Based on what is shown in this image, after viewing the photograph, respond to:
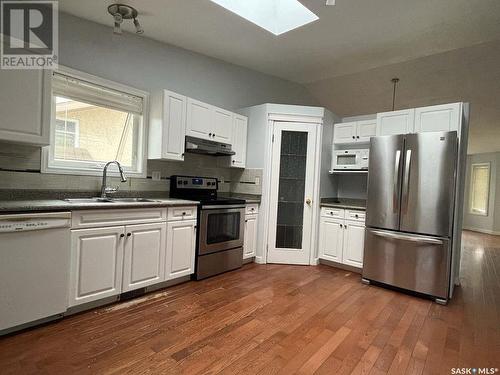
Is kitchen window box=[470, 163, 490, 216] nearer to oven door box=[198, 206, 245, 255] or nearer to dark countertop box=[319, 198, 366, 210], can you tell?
Answer: dark countertop box=[319, 198, 366, 210]

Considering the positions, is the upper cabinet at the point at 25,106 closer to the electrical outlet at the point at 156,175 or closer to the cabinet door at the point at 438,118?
the electrical outlet at the point at 156,175

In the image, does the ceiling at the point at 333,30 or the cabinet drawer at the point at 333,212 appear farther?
the cabinet drawer at the point at 333,212

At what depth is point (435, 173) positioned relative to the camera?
9.23ft

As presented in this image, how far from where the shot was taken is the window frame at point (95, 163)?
2.54 m

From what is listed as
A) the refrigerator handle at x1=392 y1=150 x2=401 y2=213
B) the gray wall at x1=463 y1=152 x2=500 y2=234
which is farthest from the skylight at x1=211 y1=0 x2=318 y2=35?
the gray wall at x1=463 y1=152 x2=500 y2=234

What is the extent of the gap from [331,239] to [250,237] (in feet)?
3.75

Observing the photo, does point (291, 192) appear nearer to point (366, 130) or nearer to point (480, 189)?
point (366, 130)

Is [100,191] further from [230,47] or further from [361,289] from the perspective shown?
[361,289]

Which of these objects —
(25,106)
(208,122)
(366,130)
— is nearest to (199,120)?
(208,122)

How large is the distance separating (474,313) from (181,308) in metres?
2.75

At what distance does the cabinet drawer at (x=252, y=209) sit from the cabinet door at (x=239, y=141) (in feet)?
2.01

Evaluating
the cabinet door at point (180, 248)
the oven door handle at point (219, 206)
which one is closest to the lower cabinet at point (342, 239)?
the oven door handle at point (219, 206)

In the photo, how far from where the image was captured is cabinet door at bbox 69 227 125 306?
83.8 inches

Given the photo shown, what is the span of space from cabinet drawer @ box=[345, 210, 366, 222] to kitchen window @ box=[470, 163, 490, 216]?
732cm
